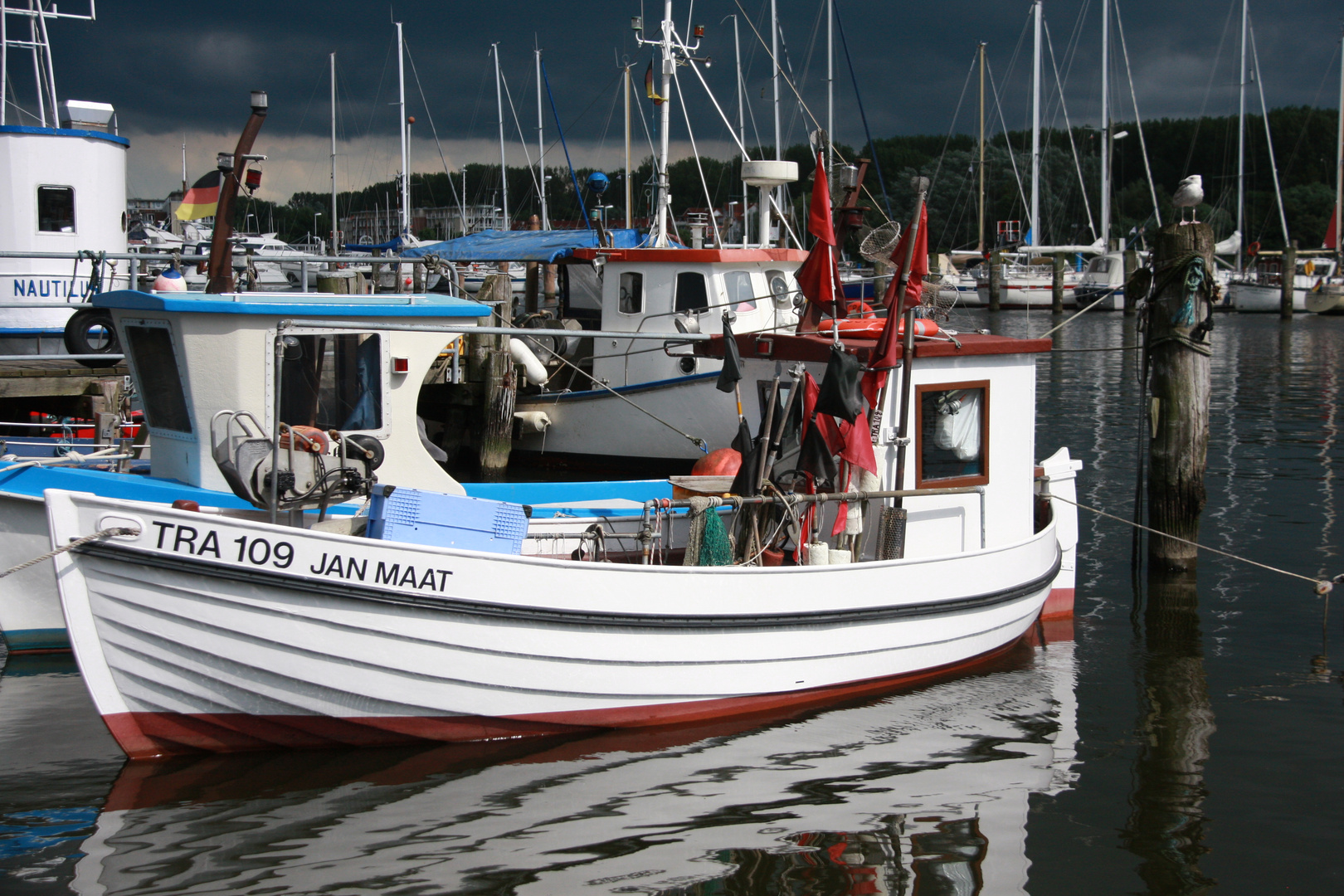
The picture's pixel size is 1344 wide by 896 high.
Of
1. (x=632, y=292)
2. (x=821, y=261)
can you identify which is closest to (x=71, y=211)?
(x=632, y=292)

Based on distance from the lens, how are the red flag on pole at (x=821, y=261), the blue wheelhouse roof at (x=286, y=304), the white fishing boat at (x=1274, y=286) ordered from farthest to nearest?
the white fishing boat at (x=1274, y=286) < the red flag on pole at (x=821, y=261) < the blue wheelhouse roof at (x=286, y=304)

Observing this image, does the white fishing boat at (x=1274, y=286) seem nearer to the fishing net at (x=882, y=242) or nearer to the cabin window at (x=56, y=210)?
the fishing net at (x=882, y=242)

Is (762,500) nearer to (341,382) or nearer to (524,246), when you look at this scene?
(341,382)

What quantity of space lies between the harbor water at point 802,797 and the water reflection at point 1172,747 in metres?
0.02

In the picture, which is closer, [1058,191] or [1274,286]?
[1274,286]

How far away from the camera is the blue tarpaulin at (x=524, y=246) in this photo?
1972 centimetres

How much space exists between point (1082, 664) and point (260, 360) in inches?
258

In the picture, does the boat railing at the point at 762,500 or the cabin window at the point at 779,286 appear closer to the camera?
the boat railing at the point at 762,500

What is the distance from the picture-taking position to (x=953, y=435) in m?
8.19

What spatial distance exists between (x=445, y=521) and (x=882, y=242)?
12.8 feet

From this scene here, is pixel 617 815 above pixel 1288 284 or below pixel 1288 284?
below

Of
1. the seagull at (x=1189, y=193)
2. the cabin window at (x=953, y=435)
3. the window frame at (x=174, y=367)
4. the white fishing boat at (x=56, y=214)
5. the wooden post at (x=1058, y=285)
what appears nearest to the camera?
the window frame at (x=174, y=367)

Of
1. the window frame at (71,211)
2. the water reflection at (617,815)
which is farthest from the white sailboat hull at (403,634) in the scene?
the window frame at (71,211)

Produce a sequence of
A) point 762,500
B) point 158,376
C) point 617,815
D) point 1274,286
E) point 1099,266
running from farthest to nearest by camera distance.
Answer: point 1099,266 → point 1274,286 → point 158,376 → point 762,500 → point 617,815
